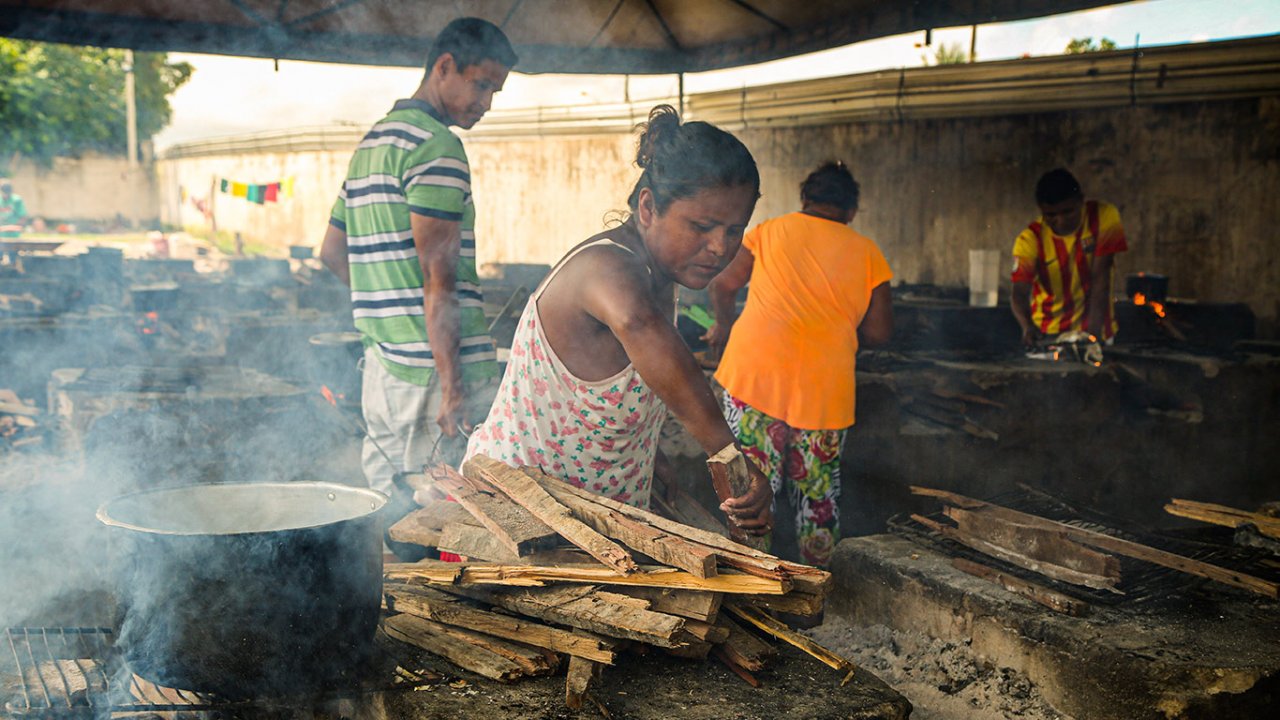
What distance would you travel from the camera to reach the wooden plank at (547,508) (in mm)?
2135

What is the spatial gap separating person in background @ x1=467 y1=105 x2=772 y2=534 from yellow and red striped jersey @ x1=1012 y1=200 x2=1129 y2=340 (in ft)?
16.0

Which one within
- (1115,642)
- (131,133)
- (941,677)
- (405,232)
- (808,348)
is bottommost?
(941,677)

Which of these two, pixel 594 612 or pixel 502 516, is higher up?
pixel 502 516

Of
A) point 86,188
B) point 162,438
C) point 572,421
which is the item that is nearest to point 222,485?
point 572,421

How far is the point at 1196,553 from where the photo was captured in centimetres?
330

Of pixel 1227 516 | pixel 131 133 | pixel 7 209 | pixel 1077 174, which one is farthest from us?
pixel 131 133

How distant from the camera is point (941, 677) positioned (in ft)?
9.95

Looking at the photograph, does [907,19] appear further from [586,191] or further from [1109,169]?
[586,191]

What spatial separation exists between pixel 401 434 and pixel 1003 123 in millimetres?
7867

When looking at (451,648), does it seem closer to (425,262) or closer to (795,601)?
(795,601)

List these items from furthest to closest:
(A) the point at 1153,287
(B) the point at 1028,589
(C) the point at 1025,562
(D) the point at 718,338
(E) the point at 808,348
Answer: (A) the point at 1153,287 → (D) the point at 718,338 → (E) the point at 808,348 → (C) the point at 1025,562 → (B) the point at 1028,589

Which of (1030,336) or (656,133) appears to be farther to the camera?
(1030,336)

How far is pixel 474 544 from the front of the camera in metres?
2.38

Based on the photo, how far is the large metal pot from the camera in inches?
72.8
